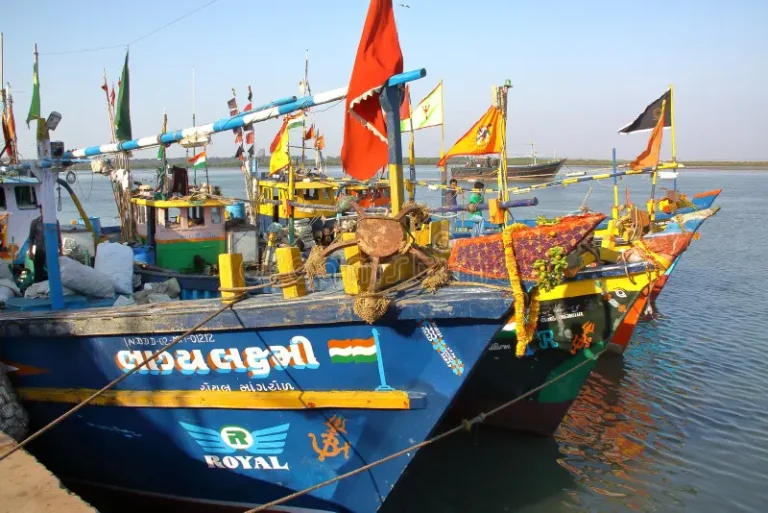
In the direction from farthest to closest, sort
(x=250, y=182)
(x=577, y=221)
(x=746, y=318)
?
(x=250, y=182) → (x=746, y=318) → (x=577, y=221)

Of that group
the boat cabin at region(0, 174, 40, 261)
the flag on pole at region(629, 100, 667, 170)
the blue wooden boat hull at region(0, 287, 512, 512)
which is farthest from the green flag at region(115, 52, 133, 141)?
the flag on pole at region(629, 100, 667, 170)

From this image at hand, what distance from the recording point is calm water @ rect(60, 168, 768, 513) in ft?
22.3

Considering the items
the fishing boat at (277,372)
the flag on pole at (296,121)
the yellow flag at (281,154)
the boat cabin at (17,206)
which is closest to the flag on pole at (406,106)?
the flag on pole at (296,121)

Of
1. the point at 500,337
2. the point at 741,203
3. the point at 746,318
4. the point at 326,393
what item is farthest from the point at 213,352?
the point at 741,203

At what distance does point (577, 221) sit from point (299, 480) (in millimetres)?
3176

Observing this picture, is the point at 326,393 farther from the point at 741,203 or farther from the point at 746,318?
the point at 741,203

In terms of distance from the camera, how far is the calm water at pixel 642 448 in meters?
6.79

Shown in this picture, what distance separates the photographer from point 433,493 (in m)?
6.87

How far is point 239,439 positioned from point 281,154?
7733 mm

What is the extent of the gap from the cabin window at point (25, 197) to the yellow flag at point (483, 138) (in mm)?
7522

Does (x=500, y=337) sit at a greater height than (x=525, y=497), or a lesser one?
greater

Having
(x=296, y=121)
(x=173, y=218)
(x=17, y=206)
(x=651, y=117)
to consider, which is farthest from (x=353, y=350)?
(x=651, y=117)

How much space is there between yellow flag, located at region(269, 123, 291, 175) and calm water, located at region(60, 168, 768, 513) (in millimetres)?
6473

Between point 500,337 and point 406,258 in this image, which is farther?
point 500,337
